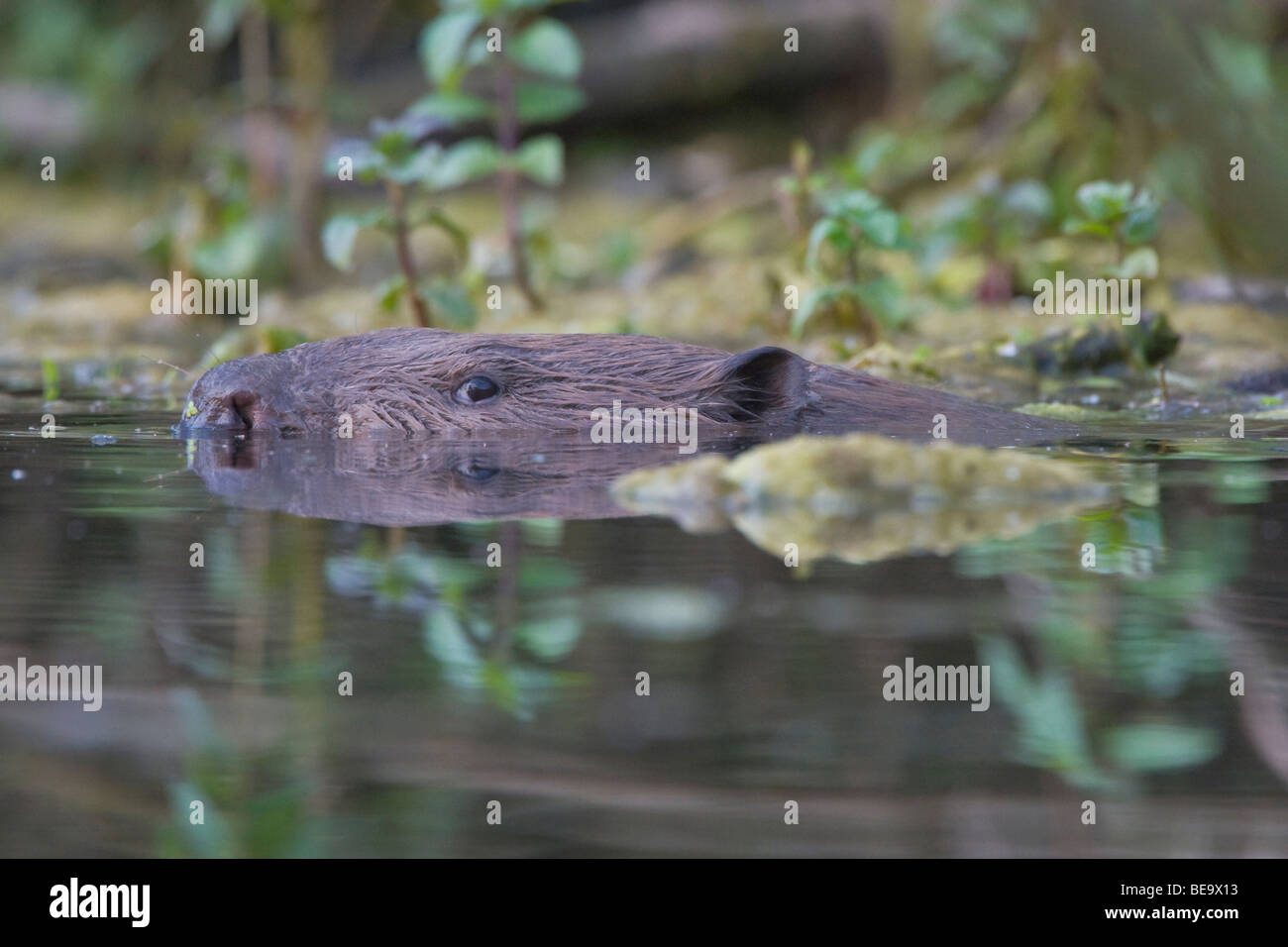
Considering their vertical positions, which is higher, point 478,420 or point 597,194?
point 597,194

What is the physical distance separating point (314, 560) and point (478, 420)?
1.95 meters

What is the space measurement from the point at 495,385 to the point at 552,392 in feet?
0.59

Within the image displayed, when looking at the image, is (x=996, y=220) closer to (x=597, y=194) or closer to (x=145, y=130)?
(x=597, y=194)

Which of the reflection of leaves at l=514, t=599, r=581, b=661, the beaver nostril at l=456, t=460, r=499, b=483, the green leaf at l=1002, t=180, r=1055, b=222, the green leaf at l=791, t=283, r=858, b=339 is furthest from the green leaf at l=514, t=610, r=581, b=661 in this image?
the green leaf at l=1002, t=180, r=1055, b=222

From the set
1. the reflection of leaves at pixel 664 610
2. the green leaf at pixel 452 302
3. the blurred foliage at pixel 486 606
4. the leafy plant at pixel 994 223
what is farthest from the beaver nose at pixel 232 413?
the leafy plant at pixel 994 223

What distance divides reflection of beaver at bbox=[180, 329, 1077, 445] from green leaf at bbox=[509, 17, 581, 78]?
2.51 meters

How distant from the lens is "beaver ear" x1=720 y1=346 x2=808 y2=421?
17.1 ft

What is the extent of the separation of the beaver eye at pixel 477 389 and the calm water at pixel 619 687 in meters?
1.34

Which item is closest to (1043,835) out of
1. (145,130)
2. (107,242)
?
(107,242)

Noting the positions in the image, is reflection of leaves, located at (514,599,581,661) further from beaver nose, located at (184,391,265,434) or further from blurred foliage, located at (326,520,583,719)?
Answer: beaver nose, located at (184,391,265,434)

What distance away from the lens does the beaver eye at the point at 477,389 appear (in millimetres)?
5230

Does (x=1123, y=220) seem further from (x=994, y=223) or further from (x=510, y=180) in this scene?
(x=510, y=180)

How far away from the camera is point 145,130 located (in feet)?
46.8

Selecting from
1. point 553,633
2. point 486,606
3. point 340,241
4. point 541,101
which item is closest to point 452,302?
point 340,241
